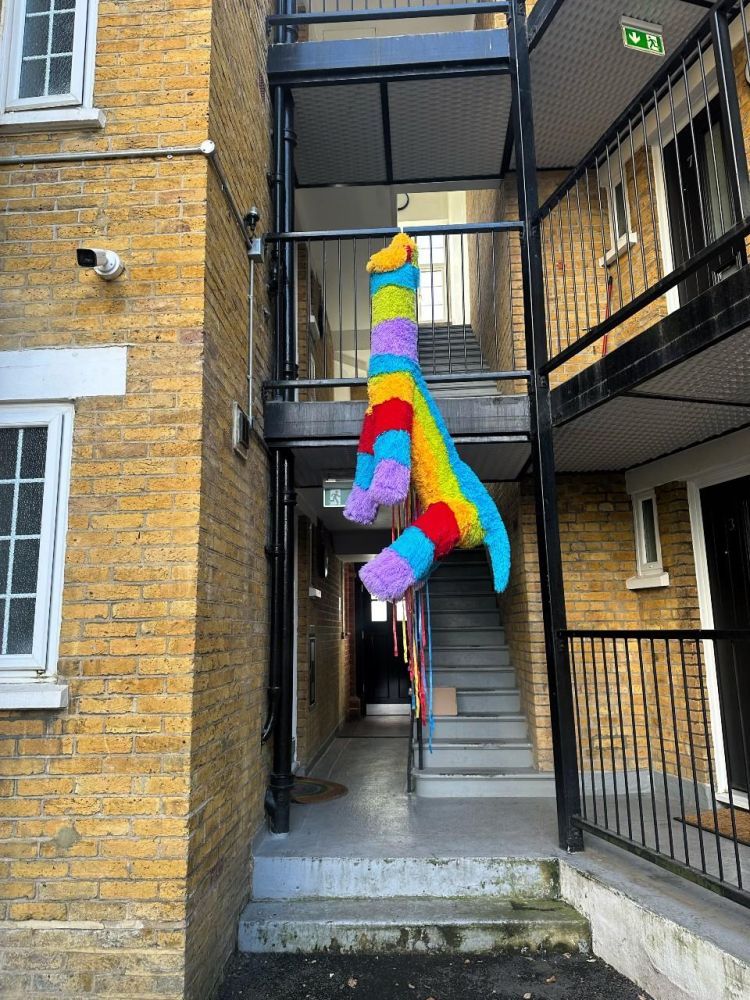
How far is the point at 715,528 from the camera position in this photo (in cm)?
486

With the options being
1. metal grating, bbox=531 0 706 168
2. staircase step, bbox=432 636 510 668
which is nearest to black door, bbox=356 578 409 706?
staircase step, bbox=432 636 510 668

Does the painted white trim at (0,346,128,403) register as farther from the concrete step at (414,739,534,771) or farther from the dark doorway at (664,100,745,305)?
the concrete step at (414,739,534,771)

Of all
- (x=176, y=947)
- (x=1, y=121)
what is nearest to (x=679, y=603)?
(x=176, y=947)

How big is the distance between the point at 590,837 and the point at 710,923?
123cm

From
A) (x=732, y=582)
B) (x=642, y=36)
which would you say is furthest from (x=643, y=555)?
(x=642, y=36)

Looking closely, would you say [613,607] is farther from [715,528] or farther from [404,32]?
[404,32]

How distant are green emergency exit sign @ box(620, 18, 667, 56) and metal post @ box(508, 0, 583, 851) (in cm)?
68

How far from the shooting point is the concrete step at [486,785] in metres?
5.13

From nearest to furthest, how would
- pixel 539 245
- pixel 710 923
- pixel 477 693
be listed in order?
1. pixel 710 923
2. pixel 539 245
3. pixel 477 693

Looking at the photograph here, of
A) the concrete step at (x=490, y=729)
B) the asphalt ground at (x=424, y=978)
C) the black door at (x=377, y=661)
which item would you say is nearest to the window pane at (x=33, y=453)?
the asphalt ground at (x=424, y=978)

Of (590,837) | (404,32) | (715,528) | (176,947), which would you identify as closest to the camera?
(176,947)

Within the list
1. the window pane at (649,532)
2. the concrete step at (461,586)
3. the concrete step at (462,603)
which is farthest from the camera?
the concrete step at (461,586)

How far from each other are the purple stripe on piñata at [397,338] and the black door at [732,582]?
2605 millimetres

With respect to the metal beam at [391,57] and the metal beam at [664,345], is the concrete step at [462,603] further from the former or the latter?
the metal beam at [391,57]
